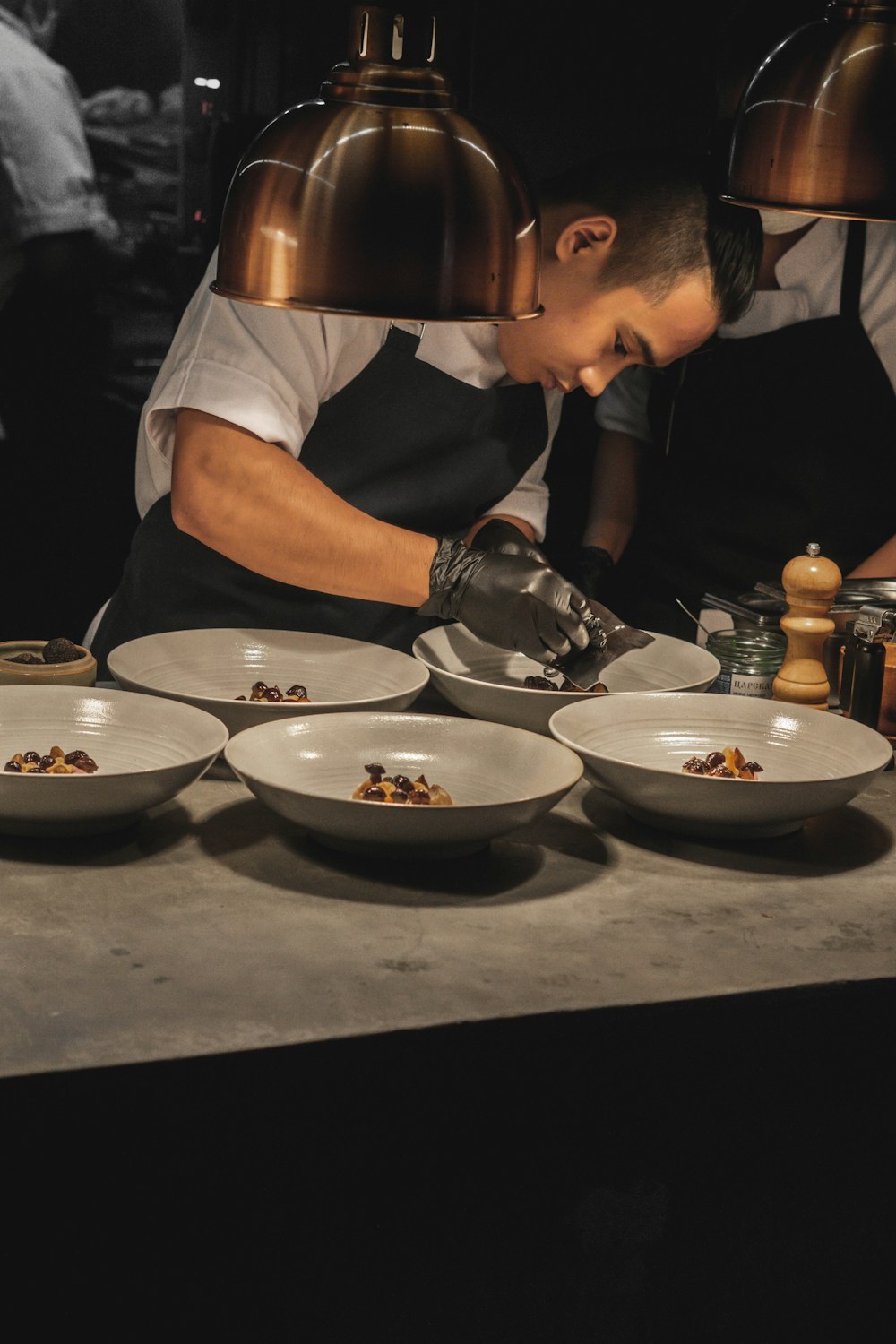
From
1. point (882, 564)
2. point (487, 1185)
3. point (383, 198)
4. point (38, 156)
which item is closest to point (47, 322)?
point (38, 156)

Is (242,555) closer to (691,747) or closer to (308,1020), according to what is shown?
(691,747)

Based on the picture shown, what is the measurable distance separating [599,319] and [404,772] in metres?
0.78

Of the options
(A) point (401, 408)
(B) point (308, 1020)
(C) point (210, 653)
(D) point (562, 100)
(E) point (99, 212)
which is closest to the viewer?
(B) point (308, 1020)

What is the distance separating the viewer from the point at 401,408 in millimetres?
2303

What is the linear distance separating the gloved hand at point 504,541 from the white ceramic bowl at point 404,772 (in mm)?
486

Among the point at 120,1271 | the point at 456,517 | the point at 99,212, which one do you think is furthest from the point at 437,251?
the point at 99,212

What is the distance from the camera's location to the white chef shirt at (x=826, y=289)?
2531 millimetres

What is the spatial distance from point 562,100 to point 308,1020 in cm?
223

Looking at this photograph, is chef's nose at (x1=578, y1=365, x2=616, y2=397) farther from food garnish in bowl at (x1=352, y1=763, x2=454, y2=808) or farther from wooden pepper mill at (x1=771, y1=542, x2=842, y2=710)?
food garnish in bowl at (x1=352, y1=763, x2=454, y2=808)

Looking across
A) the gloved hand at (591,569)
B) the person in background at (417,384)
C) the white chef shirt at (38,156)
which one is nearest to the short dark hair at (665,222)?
the person in background at (417,384)

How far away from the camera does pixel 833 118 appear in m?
1.63

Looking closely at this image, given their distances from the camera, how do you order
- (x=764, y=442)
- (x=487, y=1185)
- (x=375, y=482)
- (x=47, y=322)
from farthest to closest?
(x=47, y=322), (x=764, y=442), (x=375, y=482), (x=487, y=1185)

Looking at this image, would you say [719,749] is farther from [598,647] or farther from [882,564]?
[882,564]

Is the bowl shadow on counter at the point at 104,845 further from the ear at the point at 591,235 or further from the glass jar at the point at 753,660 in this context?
the ear at the point at 591,235
